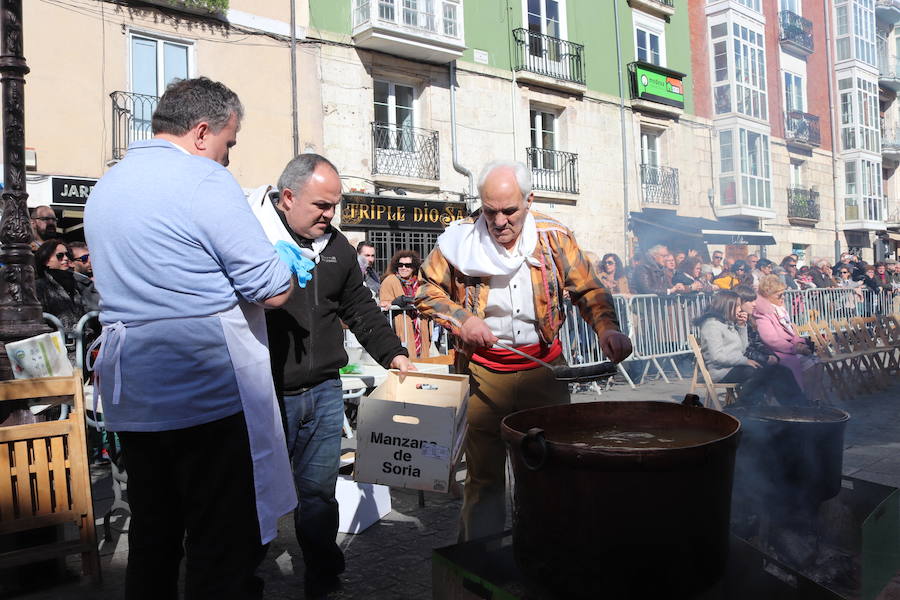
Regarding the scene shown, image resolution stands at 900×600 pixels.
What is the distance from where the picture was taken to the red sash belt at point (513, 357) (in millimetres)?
3133

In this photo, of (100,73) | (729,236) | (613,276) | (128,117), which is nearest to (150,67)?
(100,73)

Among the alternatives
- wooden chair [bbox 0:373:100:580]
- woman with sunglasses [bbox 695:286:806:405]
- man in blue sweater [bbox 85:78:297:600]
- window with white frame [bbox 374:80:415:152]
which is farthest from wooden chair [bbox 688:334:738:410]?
window with white frame [bbox 374:80:415:152]

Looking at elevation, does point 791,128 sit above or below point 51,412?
above

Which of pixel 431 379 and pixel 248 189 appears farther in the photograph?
pixel 248 189

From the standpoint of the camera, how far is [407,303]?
728 cm

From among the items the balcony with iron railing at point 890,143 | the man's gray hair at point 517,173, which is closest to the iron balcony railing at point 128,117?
the man's gray hair at point 517,173

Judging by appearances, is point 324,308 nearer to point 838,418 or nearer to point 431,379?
point 431,379

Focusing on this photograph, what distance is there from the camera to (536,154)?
1894 centimetres

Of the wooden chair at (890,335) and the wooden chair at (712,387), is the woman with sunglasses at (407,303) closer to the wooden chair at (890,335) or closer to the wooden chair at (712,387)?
the wooden chair at (712,387)

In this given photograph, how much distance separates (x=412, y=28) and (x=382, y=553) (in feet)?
44.7

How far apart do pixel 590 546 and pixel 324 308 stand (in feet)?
5.65

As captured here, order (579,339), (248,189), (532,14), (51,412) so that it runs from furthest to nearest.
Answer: (532,14)
(248,189)
(579,339)
(51,412)

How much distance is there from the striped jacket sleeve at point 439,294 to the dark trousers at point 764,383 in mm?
4071

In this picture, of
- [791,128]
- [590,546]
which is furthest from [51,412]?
[791,128]
